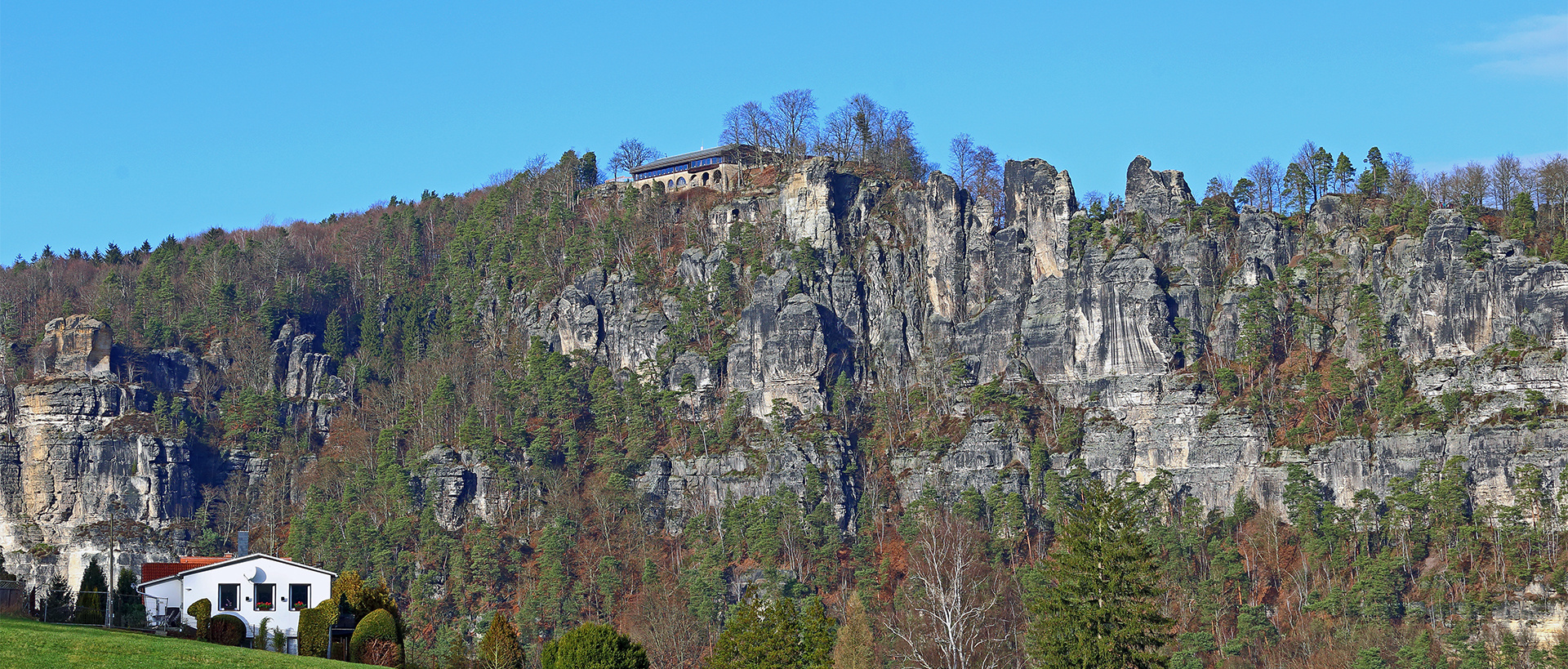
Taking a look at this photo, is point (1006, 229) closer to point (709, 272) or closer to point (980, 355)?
point (980, 355)

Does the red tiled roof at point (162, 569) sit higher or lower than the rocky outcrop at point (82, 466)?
lower

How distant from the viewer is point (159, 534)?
117 meters

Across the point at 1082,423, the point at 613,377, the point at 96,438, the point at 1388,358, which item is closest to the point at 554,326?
the point at 613,377

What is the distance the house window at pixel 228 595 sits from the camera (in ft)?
182

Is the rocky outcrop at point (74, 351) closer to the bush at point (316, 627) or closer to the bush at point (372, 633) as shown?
the bush at point (316, 627)

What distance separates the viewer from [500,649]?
54.9m

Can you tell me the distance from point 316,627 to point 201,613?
12.4ft

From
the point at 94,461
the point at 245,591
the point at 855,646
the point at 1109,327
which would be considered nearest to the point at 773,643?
the point at 855,646

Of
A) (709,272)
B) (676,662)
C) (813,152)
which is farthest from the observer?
(813,152)

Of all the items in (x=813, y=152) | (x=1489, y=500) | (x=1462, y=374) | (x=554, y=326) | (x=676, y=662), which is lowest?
(x=676, y=662)

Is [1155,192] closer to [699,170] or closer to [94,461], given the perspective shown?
[699,170]

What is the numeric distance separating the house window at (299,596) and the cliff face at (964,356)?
2169 inches

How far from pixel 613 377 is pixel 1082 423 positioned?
112ft

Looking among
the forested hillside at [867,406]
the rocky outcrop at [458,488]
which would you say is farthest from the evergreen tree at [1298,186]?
the rocky outcrop at [458,488]
